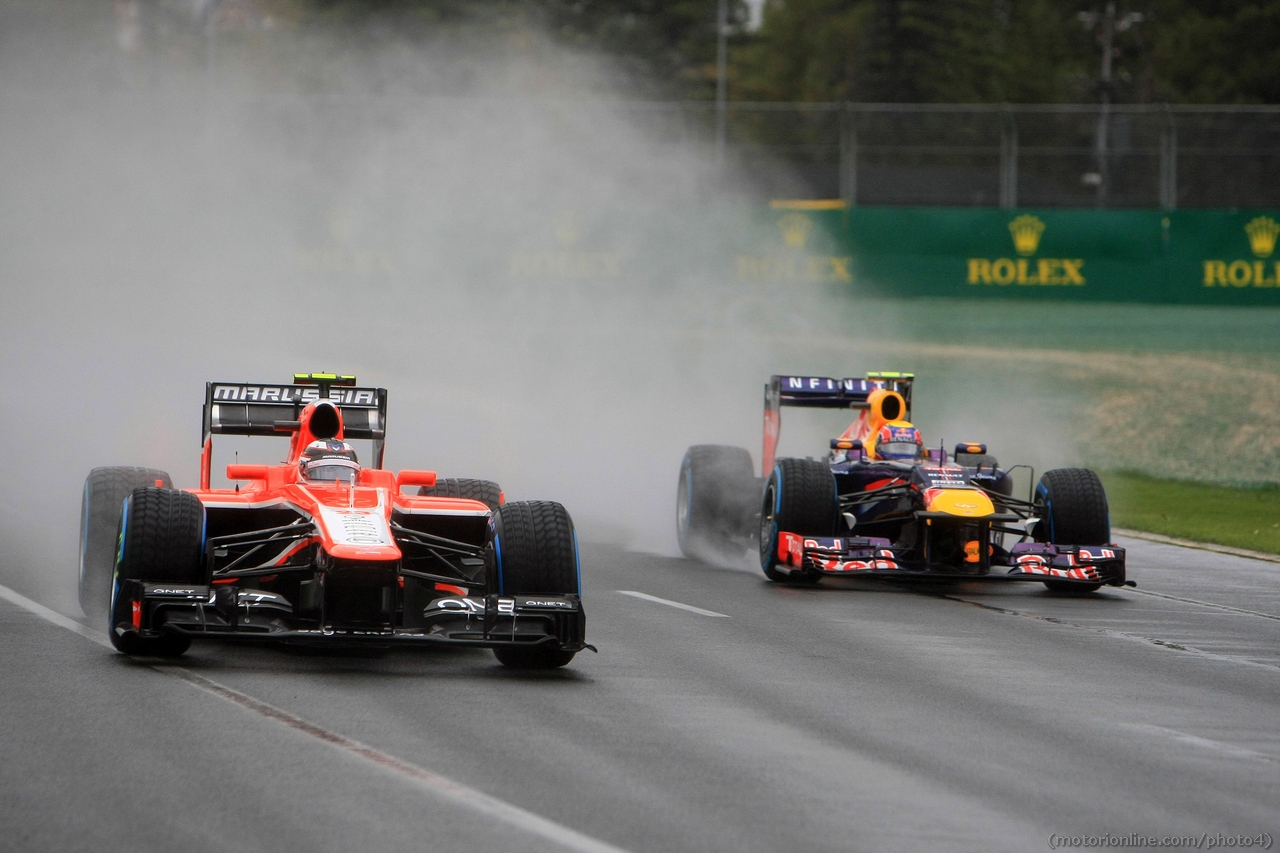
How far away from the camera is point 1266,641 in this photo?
489 inches

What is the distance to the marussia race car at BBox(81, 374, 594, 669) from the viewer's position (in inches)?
378

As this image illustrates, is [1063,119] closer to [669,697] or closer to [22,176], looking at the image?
[22,176]

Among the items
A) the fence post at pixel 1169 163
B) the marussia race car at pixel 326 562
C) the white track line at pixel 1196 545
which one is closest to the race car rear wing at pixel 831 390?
the white track line at pixel 1196 545

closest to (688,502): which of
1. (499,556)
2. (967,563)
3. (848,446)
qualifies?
(848,446)

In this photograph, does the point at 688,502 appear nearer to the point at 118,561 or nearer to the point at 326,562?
the point at 326,562

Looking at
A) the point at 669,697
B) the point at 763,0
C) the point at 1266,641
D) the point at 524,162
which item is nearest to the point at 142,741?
the point at 669,697

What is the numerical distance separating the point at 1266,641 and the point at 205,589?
7050mm

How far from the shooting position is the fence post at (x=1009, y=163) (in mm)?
36688

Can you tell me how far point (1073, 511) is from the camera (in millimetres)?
14891

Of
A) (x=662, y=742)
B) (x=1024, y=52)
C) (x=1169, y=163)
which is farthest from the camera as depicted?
(x=1024, y=52)

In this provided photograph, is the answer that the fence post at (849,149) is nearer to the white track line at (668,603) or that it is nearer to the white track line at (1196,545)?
the white track line at (1196,545)

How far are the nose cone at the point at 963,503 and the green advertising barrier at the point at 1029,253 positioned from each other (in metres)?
22.7

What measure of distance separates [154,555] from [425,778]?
295 centimetres

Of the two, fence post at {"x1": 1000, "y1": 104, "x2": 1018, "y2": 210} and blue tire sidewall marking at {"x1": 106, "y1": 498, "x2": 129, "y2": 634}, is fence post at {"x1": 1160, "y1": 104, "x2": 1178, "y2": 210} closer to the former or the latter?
fence post at {"x1": 1000, "y1": 104, "x2": 1018, "y2": 210}
